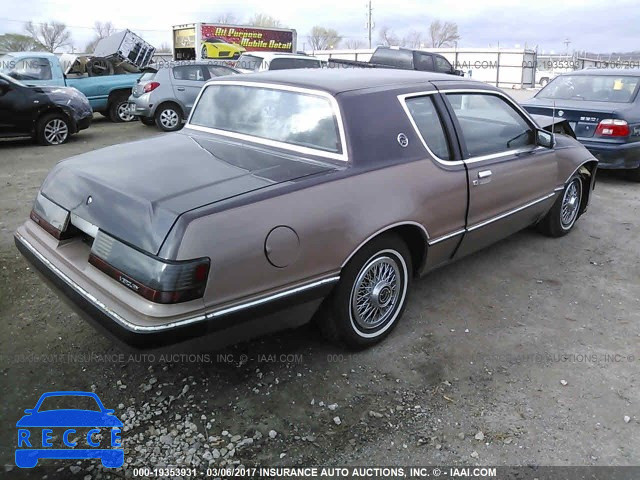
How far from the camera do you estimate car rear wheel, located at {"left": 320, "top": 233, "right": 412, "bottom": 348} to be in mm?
2973

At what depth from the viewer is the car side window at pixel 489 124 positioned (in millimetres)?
3830

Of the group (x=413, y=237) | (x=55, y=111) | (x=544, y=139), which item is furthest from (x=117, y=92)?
(x=413, y=237)

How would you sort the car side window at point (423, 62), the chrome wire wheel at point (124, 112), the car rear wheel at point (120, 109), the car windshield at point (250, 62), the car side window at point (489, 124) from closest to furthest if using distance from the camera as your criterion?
the car side window at point (489, 124) → the car rear wheel at point (120, 109) → the chrome wire wheel at point (124, 112) → the car windshield at point (250, 62) → the car side window at point (423, 62)

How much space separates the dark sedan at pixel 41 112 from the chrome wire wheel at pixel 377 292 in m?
8.74

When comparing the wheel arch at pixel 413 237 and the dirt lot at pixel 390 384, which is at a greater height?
the wheel arch at pixel 413 237

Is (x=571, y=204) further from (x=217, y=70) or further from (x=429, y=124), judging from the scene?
(x=217, y=70)

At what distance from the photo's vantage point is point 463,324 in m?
→ 3.61

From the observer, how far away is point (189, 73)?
38.9ft

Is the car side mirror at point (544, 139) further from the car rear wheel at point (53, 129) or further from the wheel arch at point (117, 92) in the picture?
the wheel arch at point (117, 92)

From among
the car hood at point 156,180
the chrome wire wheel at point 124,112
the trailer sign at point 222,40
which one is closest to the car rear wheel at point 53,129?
the chrome wire wheel at point 124,112

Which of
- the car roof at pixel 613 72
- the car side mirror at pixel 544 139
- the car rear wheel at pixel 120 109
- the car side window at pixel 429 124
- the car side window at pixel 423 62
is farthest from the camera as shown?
the car side window at pixel 423 62

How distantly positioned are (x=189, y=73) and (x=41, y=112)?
3400 millimetres

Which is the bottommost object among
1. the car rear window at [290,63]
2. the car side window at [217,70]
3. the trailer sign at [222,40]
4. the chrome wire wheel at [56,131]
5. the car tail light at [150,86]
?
the chrome wire wheel at [56,131]

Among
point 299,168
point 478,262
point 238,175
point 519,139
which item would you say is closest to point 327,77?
point 299,168
